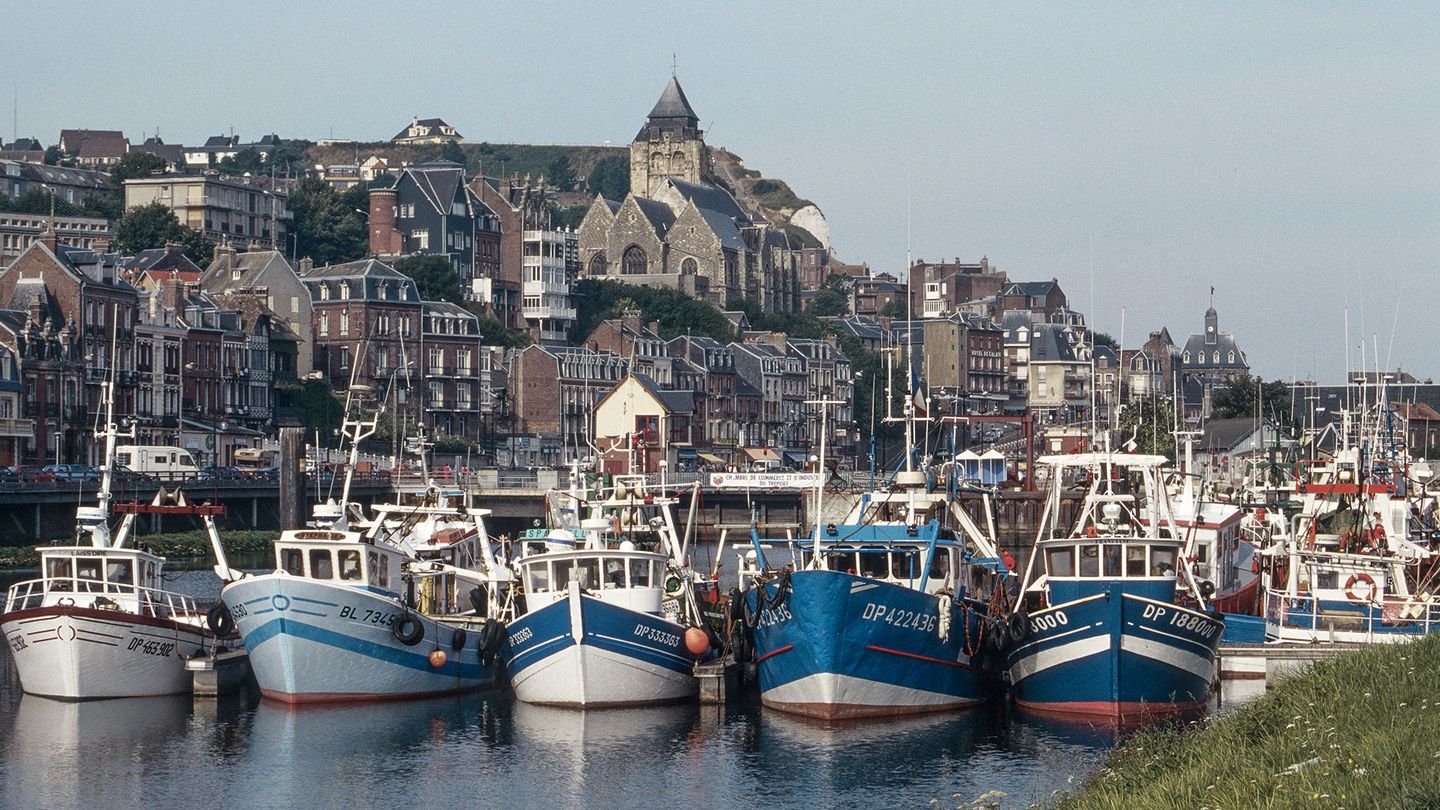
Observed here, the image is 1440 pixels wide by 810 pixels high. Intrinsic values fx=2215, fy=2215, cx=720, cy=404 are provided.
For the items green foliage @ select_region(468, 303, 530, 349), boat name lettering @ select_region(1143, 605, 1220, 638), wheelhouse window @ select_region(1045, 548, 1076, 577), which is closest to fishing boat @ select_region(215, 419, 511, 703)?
wheelhouse window @ select_region(1045, 548, 1076, 577)

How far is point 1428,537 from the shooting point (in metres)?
57.0

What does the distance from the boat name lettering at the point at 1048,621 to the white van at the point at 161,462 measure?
2724 inches

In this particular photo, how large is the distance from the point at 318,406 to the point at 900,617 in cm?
11494

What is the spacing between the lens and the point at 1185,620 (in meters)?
45.2

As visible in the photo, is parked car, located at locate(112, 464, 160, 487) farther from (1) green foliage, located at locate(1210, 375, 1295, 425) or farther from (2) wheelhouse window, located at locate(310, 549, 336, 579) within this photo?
(1) green foliage, located at locate(1210, 375, 1295, 425)

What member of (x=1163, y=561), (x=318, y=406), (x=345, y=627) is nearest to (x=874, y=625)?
(x=1163, y=561)

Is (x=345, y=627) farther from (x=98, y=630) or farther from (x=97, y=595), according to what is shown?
(x=97, y=595)

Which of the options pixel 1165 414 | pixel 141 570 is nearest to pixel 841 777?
pixel 141 570

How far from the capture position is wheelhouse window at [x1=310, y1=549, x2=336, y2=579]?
49.1m

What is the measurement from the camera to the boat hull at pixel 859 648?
44312 mm

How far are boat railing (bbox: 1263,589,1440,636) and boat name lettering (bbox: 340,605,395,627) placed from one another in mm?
19963

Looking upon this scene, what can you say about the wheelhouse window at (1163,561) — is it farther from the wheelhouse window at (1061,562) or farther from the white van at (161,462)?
the white van at (161,462)

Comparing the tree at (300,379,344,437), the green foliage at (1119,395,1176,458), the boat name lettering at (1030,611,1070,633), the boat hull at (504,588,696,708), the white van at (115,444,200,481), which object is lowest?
the boat hull at (504,588,696,708)

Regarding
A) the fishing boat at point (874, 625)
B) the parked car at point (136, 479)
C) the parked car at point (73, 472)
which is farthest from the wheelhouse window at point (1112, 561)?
the parked car at point (73, 472)
